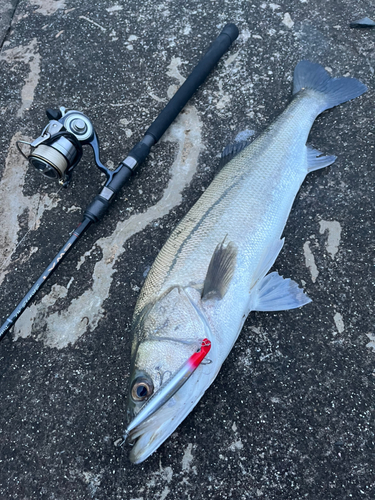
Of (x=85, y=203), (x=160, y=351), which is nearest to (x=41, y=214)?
(x=85, y=203)

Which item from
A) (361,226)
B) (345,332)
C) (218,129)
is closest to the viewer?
(345,332)

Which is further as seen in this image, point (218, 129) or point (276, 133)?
point (218, 129)

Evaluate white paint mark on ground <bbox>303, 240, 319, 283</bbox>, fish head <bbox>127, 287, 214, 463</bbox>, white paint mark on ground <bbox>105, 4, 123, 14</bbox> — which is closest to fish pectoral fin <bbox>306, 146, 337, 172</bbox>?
white paint mark on ground <bbox>303, 240, 319, 283</bbox>

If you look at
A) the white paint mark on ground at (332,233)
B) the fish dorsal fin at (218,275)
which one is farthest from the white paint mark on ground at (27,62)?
the white paint mark on ground at (332,233)

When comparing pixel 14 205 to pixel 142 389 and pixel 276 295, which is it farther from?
pixel 276 295

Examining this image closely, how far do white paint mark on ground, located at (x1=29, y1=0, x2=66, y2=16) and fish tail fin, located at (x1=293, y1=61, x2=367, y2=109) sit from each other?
9.18ft

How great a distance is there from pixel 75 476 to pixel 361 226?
264 cm

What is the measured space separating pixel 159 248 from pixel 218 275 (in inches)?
26.9

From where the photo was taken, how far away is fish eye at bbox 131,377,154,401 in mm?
1915

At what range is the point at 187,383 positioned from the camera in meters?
1.94

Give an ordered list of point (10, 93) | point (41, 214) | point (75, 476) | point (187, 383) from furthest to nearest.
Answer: point (10, 93) → point (41, 214) → point (75, 476) → point (187, 383)

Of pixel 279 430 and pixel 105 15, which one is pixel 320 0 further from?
pixel 279 430

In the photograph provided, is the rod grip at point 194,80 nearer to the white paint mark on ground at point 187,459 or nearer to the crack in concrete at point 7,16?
the crack in concrete at point 7,16

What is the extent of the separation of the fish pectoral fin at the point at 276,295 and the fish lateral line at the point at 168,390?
0.58m
